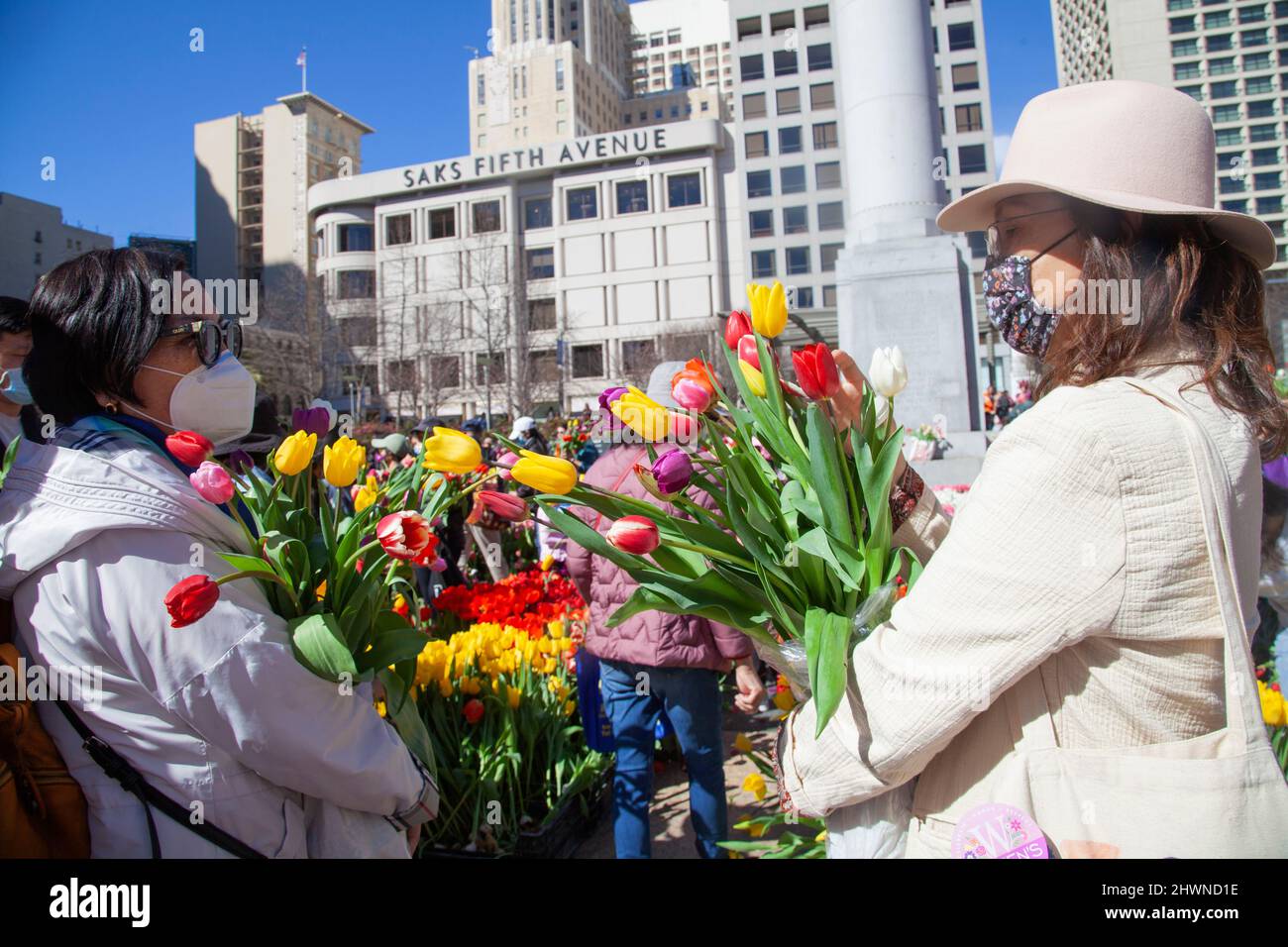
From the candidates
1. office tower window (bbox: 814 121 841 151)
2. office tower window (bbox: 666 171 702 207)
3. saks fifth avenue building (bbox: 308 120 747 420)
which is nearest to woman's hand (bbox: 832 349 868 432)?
saks fifth avenue building (bbox: 308 120 747 420)

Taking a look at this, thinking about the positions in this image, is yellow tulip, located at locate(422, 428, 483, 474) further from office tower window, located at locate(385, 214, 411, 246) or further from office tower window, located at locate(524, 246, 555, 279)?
office tower window, located at locate(385, 214, 411, 246)

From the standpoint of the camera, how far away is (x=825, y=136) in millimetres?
49438

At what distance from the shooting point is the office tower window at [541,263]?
49.2 meters

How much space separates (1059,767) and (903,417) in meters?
7.62

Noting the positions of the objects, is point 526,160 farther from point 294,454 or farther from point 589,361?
point 294,454

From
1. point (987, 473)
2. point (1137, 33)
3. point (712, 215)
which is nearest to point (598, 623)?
point (987, 473)

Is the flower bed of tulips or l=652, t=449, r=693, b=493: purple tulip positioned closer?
l=652, t=449, r=693, b=493: purple tulip

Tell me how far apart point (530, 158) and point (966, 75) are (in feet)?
84.2

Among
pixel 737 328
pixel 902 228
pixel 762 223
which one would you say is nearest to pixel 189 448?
pixel 737 328

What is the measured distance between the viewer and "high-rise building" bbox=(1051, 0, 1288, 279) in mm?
32625

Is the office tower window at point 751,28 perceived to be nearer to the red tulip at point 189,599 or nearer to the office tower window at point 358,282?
the office tower window at point 358,282

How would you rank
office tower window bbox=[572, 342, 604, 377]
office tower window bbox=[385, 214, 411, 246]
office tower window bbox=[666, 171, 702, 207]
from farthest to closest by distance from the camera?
office tower window bbox=[666, 171, 702, 207] → office tower window bbox=[385, 214, 411, 246] → office tower window bbox=[572, 342, 604, 377]

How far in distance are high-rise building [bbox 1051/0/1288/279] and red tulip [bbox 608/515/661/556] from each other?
90.7ft
